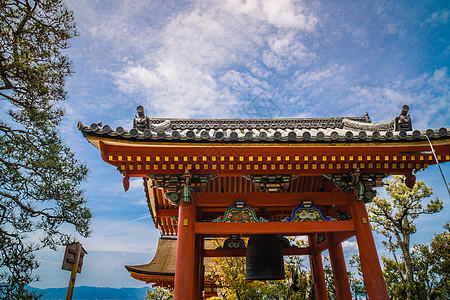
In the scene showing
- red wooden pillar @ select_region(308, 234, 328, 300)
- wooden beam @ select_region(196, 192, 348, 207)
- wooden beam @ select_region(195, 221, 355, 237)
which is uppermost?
→ wooden beam @ select_region(196, 192, 348, 207)

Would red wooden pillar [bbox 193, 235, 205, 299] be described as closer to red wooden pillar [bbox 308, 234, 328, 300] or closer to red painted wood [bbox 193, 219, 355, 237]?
red painted wood [bbox 193, 219, 355, 237]

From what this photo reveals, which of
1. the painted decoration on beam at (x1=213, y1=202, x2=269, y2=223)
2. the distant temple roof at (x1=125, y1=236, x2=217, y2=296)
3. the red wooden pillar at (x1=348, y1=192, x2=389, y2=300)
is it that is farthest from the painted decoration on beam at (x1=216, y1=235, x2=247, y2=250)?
the distant temple roof at (x1=125, y1=236, x2=217, y2=296)

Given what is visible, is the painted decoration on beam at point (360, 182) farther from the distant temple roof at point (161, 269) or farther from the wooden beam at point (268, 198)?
the distant temple roof at point (161, 269)

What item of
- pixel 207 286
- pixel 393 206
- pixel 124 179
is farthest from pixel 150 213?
pixel 393 206

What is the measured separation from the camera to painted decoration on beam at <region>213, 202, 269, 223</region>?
554cm

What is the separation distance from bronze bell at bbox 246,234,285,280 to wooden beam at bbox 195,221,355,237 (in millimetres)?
1238

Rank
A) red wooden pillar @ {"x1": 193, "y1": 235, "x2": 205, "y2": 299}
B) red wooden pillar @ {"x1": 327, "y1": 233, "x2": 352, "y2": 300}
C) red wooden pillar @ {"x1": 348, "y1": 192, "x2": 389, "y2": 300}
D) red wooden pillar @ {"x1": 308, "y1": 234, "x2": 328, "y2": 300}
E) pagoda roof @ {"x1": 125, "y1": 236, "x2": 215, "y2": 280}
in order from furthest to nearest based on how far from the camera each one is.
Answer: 1. pagoda roof @ {"x1": 125, "y1": 236, "x2": 215, "y2": 280}
2. red wooden pillar @ {"x1": 308, "y1": 234, "x2": 328, "y2": 300}
3. red wooden pillar @ {"x1": 327, "y1": 233, "x2": 352, "y2": 300}
4. red wooden pillar @ {"x1": 193, "y1": 235, "x2": 205, "y2": 299}
5. red wooden pillar @ {"x1": 348, "y1": 192, "x2": 389, "y2": 300}

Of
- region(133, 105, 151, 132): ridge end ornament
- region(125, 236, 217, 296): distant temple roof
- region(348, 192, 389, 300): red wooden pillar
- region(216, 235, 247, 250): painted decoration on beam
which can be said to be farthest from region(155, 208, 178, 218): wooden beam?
region(125, 236, 217, 296): distant temple roof

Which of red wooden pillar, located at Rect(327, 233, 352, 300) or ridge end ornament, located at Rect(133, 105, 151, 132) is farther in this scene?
red wooden pillar, located at Rect(327, 233, 352, 300)

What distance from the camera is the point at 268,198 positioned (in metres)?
5.79

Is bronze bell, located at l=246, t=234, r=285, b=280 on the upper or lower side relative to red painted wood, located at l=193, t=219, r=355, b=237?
lower

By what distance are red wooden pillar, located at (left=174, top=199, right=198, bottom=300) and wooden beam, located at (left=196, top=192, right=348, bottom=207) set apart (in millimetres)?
392

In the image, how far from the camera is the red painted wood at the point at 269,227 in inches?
211

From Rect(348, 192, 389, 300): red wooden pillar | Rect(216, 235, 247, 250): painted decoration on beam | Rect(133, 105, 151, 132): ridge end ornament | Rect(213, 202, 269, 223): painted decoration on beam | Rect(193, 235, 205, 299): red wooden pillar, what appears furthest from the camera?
Rect(216, 235, 247, 250): painted decoration on beam
